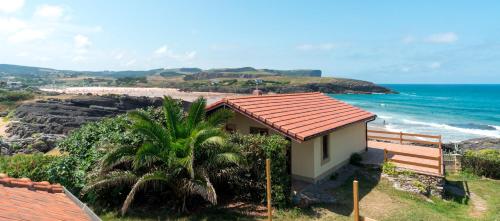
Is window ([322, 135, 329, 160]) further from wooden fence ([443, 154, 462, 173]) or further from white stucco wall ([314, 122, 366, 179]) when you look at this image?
wooden fence ([443, 154, 462, 173])

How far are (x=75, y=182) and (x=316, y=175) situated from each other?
8.18 metres

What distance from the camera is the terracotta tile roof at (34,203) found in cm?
392

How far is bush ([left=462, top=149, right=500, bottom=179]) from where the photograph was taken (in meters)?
17.7

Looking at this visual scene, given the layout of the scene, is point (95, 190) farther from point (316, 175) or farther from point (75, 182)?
point (316, 175)

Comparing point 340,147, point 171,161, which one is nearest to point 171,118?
point 171,161

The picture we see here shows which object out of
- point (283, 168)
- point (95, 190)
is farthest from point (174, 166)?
point (283, 168)

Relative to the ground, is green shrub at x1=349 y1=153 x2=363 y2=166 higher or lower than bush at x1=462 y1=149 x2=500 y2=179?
higher

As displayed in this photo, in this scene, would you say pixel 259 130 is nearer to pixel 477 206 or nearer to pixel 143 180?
pixel 143 180

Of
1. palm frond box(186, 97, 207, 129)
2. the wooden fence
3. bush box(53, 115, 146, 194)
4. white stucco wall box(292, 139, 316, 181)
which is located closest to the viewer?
bush box(53, 115, 146, 194)

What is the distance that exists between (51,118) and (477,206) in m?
42.0

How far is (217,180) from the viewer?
11234mm

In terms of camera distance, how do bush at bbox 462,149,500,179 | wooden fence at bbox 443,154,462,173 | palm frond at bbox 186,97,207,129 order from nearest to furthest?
palm frond at bbox 186,97,207,129 → bush at bbox 462,149,500,179 → wooden fence at bbox 443,154,462,173

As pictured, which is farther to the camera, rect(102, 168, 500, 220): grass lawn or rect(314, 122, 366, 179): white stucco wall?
rect(314, 122, 366, 179): white stucco wall

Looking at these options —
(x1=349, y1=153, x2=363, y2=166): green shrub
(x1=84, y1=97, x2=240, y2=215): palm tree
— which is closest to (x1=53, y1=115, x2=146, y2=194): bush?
(x1=84, y1=97, x2=240, y2=215): palm tree
